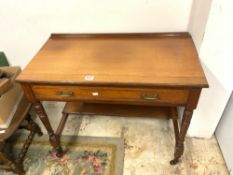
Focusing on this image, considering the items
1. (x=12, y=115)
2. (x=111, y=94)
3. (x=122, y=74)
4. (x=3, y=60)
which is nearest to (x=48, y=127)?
(x=12, y=115)

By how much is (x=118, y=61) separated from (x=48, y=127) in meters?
0.61

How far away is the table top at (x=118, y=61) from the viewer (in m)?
0.96

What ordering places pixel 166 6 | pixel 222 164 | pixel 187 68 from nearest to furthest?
pixel 187 68 → pixel 166 6 → pixel 222 164

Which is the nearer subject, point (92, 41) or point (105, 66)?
point (105, 66)

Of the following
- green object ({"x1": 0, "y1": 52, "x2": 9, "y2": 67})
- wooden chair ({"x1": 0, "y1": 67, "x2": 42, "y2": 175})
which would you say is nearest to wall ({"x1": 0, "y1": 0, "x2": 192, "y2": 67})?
green object ({"x1": 0, "y1": 52, "x2": 9, "y2": 67})

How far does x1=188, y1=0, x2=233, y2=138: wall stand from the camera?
946mm

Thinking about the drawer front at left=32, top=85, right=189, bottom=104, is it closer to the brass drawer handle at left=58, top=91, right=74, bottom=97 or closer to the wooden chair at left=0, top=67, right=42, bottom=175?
the brass drawer handle at left=58, top=91, right=74, bottom=97

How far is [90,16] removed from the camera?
132cm

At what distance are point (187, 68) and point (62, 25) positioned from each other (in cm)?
87

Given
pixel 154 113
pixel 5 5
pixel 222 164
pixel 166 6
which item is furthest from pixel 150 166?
pixel 5 5

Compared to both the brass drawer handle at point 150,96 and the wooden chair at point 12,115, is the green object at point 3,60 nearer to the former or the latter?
the wooden chair at point 12,115

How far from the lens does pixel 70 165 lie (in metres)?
1.41

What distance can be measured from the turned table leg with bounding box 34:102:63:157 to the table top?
0.22 meters

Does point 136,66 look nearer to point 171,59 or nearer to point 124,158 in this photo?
point 171,59
